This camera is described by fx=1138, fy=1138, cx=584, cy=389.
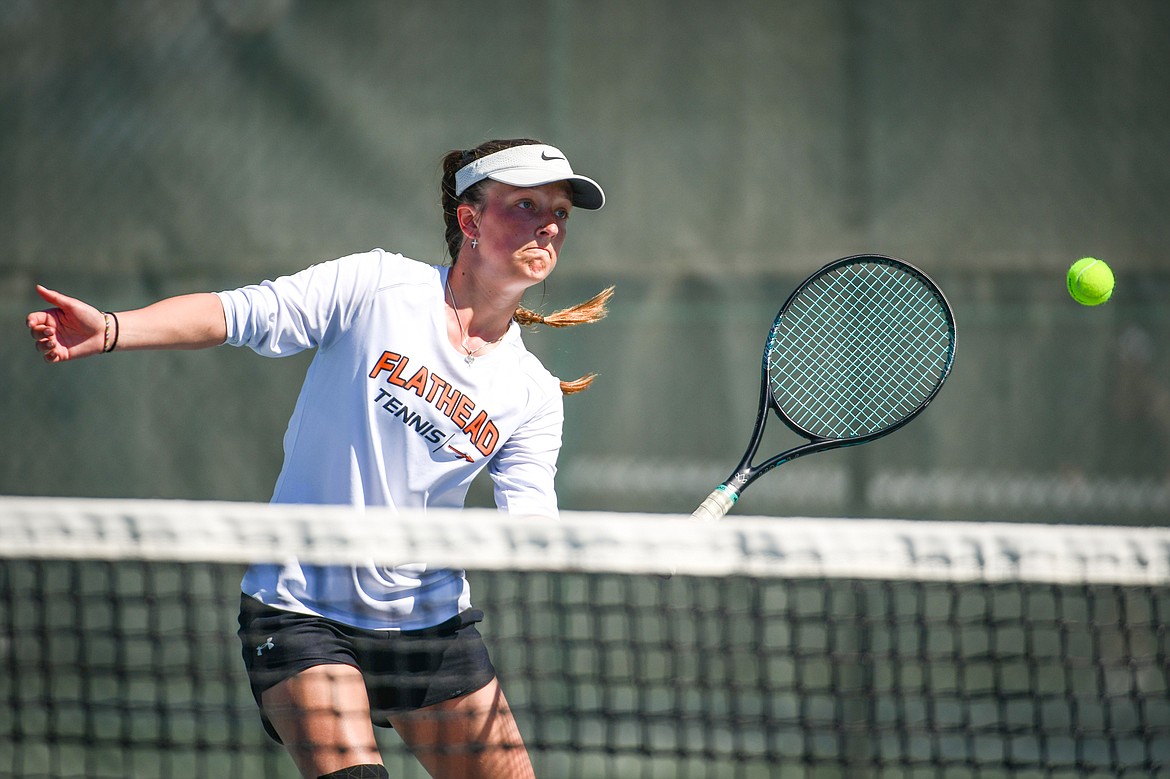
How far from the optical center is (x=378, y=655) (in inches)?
73.8

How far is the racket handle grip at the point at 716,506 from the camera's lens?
6.14 feet

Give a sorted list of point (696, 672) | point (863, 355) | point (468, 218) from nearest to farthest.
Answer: point (468, 218)
point (863, 355)
point (696, 672)

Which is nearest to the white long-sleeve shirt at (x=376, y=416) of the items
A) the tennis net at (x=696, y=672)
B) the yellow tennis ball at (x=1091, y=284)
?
the tennis net at (x=696, y=672)

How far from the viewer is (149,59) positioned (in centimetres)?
365

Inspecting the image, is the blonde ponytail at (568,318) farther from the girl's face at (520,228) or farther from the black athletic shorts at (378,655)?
the black athletic shorts at (378,655)

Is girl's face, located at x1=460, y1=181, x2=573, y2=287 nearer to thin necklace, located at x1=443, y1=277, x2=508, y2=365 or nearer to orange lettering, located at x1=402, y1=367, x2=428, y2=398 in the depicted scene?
thin necklace, located at x1=443, y1=277, x2=508, y2=365

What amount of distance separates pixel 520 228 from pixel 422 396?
0.33m

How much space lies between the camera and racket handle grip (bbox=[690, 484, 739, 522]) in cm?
187

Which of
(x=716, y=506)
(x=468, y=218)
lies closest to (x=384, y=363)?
(x=468, y=218)

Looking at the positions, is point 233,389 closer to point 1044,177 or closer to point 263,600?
point 263,600

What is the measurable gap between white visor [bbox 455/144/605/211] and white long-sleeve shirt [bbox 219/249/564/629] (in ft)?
0.70

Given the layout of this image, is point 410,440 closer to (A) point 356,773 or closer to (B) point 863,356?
(A) point 356,773

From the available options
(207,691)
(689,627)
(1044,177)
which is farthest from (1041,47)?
(207,691)

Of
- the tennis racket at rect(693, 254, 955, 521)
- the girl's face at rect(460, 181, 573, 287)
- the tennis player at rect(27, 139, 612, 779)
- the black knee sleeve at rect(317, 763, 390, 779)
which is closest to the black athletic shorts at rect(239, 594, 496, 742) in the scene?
the tennis player at rect(27, 139, 612, 779)
